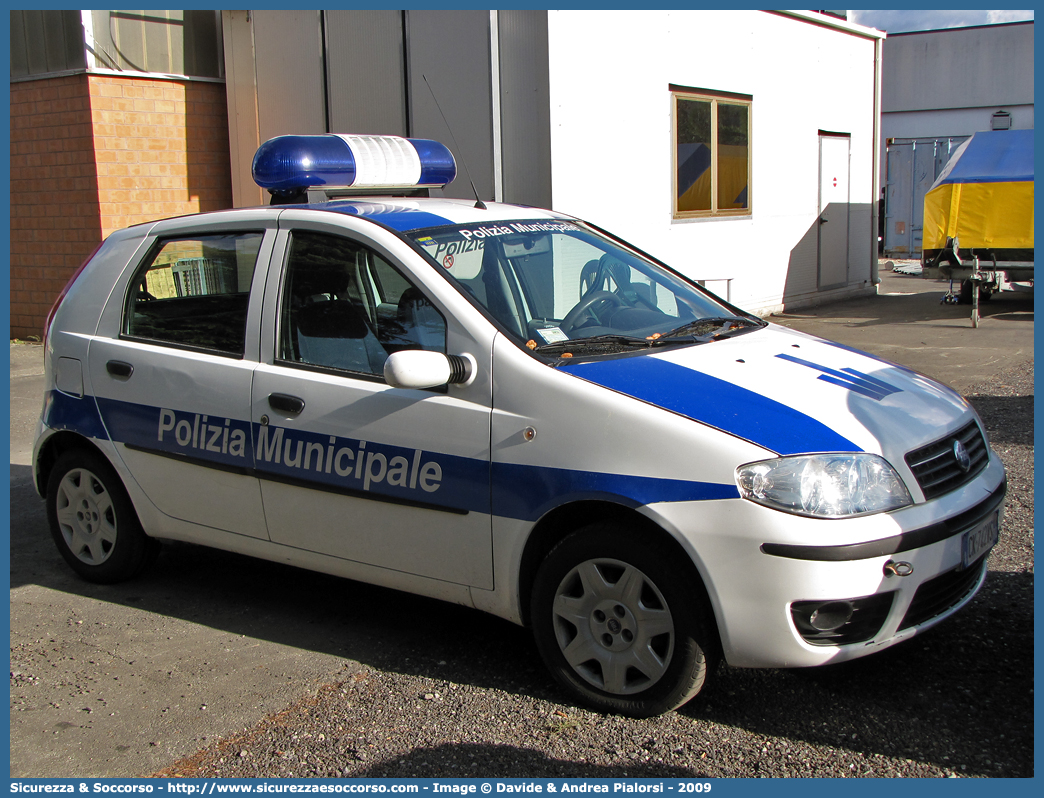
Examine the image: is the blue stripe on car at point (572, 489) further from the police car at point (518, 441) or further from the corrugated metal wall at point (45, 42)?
the corrugated metal wall at point (45, 42)

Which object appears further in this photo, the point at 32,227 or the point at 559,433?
the point at 32,227

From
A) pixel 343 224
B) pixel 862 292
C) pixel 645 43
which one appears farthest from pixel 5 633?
pixel 862 292

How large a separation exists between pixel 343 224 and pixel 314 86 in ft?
23.0

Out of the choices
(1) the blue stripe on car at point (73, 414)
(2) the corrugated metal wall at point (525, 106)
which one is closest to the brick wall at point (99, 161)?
(2) the corrugated metal wall at point (525, 106)

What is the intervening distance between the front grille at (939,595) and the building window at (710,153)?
8.20 meters

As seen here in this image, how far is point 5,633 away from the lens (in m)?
4.21

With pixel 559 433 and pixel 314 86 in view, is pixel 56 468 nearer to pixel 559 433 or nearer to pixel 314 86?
pixel 559 433

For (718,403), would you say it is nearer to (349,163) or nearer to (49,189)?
(349,163)

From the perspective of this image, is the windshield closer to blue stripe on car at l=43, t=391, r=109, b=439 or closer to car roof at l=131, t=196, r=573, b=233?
car roof at l=131, t=196, r=573, b=233

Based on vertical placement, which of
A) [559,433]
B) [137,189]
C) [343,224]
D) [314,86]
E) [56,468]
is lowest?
[56,468]

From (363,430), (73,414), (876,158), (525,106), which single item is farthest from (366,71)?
(876,158)

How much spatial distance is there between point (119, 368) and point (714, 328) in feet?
8.59

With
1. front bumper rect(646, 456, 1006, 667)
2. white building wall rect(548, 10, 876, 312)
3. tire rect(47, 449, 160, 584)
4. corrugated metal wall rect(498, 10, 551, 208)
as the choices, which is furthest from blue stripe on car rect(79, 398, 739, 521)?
white building wall rect(548, 10, 876, 312)

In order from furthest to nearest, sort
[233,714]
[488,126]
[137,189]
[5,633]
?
[137,189]
[488,126]
[5,633]
[233,714]
